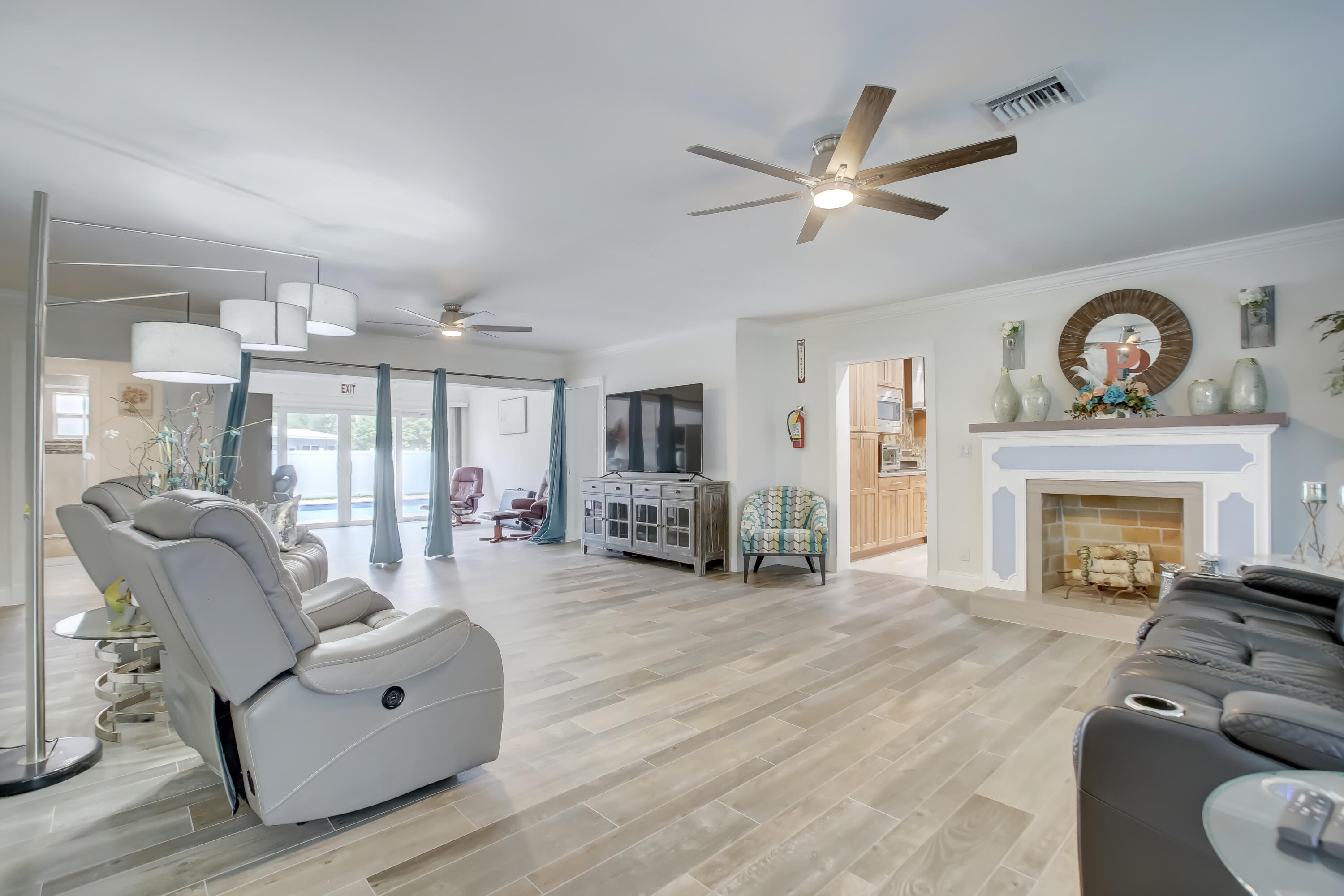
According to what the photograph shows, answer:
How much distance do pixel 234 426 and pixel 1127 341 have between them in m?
7.58

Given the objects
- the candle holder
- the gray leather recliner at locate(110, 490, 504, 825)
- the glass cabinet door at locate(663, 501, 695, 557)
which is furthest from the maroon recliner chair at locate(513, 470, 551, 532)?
the candle holder

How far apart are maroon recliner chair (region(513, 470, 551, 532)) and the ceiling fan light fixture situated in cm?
632

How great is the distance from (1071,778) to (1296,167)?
9.89ft

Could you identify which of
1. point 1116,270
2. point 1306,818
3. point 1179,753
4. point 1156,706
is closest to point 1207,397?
point 1116,270

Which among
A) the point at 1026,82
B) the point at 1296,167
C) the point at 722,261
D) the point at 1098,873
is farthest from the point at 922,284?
the point at 1098,873

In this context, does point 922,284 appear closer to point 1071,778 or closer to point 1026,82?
point 1026,82

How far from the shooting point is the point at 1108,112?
2424 millimetres

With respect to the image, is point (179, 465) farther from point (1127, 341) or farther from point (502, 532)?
point (1127, 341)

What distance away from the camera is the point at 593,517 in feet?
24.4

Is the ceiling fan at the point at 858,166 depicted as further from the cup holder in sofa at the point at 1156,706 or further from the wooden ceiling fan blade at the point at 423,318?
the wooden ceiling fan blade at the point at 423,318

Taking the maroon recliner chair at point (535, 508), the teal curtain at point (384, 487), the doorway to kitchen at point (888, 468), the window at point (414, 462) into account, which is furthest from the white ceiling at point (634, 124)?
the window at point (414, 462)

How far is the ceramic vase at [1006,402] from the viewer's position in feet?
15.6

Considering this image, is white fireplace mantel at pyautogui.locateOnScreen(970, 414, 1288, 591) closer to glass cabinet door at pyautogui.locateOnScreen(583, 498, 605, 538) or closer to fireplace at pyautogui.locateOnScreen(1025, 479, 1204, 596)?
fireplace at pyautogui.locateOnScreen(1025, 479, 1204, 596)

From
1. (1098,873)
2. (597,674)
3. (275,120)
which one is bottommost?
(597,674)
